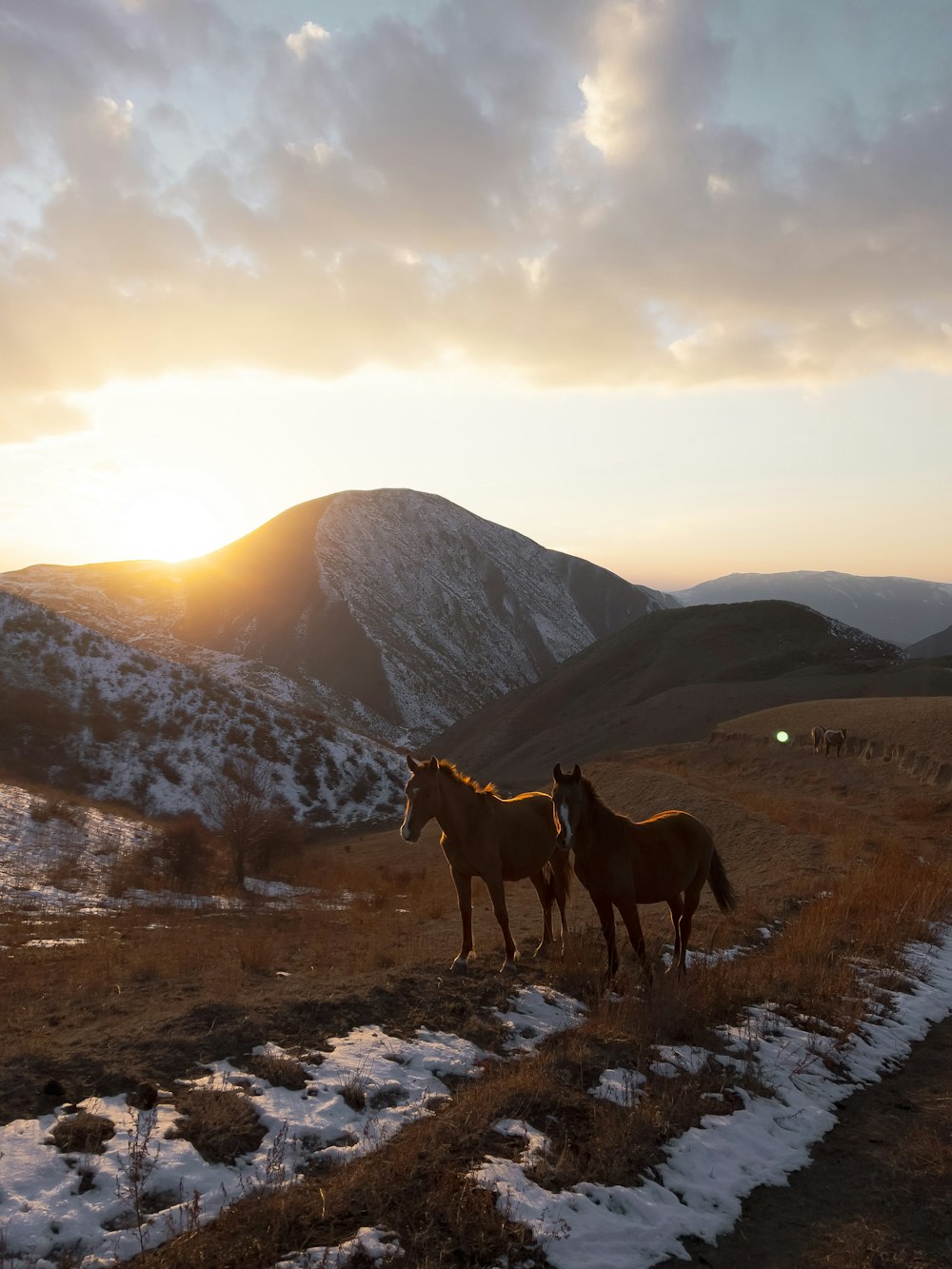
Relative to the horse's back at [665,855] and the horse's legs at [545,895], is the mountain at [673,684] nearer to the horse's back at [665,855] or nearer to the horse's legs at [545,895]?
the horse's legs at [545,895]

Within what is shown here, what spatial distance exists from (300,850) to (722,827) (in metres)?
16.6

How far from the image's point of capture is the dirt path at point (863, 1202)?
186 inches

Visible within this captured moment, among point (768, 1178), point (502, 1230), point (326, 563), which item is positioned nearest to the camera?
point (502, 1230)

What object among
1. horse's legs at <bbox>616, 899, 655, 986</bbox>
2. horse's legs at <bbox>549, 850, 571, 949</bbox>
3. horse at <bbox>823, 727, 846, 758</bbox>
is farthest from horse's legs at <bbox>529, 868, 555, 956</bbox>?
horse at <bbox>823, 727, 846, 758</bbox>

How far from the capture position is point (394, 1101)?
639 cm

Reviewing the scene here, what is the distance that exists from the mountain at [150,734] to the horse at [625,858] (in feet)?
119

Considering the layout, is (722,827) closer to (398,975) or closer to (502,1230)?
(398,975)

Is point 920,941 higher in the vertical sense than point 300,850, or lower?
higher

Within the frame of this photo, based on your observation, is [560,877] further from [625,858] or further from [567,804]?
[567,804]

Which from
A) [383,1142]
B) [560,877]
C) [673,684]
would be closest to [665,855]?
[560,877]

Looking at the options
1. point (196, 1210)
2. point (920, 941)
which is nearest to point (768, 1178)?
point (196, 1210)

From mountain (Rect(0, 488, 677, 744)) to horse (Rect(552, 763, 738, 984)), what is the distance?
303 feet

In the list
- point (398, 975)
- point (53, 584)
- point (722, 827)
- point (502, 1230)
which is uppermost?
point (53, 584)

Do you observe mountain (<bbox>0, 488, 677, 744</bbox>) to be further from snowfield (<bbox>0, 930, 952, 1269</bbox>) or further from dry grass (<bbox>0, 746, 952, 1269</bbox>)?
snowfield (<bbox>0, 930, 952, 1269</bbox>)
